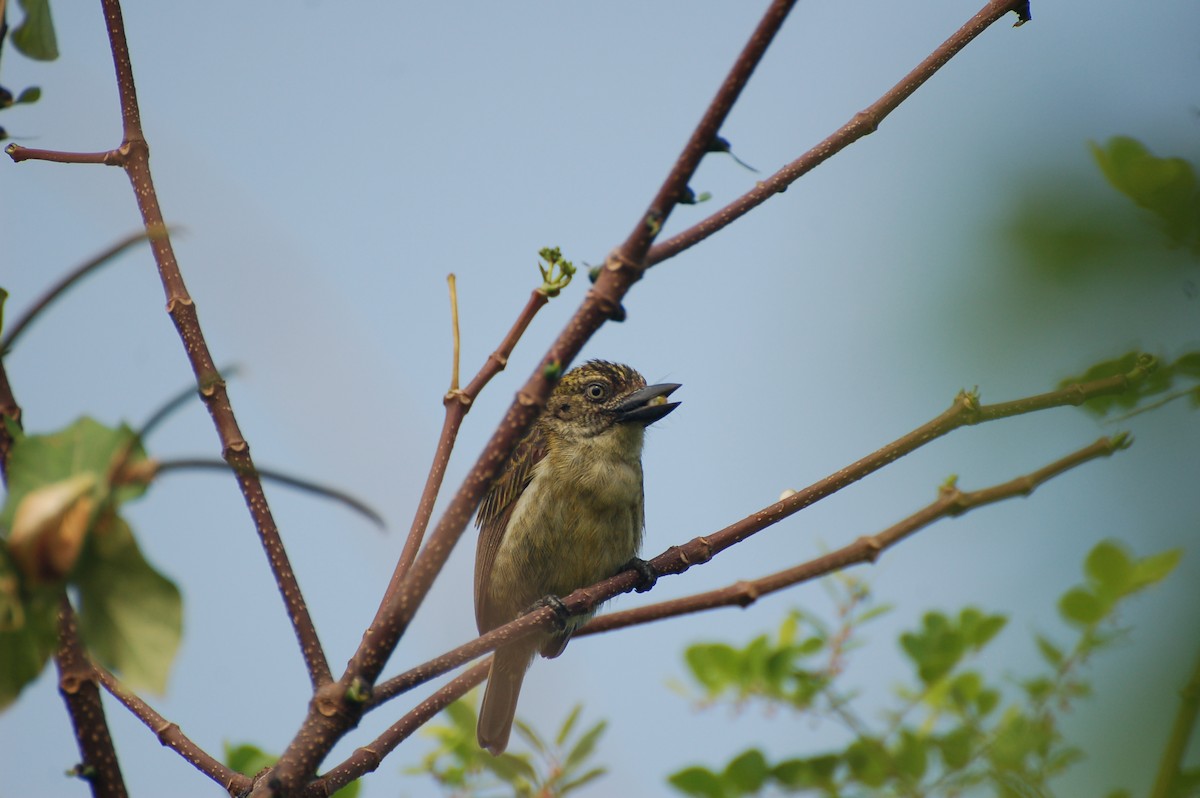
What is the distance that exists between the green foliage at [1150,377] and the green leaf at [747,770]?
4.19 ft

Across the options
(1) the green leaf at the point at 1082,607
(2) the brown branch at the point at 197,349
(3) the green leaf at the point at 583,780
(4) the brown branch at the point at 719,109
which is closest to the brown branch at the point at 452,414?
(2) the brown branch at the point at 197,349

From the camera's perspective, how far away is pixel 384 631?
165 centimetres

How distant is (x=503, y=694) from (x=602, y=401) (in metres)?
1.32

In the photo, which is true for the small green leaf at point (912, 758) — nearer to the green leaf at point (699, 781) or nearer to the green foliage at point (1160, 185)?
the green leaf at point (699, 781)

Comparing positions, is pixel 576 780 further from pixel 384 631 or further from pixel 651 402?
pixel 651 402

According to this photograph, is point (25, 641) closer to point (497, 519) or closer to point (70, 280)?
point (70, 280)

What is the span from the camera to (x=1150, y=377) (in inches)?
69.1

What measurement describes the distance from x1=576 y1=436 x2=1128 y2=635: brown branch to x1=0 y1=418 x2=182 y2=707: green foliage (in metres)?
1.03

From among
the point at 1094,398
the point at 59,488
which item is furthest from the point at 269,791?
the point at 1094,398

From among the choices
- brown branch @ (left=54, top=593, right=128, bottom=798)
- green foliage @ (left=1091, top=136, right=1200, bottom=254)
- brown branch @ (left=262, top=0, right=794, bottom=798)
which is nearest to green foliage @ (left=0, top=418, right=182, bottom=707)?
brown branch @ (left=54, top=593, right=128, bottom=798)

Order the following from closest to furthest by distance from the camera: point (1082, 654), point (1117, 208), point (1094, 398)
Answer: point (1094, 398)
point (1117, 208)
point (1082, 654)

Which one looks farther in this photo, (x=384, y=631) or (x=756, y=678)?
(x=756, y=678)

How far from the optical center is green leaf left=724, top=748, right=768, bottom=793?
2723 millimetres

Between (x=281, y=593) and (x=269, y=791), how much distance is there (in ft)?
1.39
